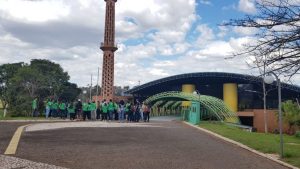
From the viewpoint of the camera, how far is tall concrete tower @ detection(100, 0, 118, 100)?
208 ft

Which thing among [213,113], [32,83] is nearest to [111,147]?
[213,113]

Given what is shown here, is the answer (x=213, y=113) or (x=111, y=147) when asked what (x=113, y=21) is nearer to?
(x=213, y=113)

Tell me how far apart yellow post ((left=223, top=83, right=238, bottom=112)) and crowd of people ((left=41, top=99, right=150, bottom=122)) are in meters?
34.5

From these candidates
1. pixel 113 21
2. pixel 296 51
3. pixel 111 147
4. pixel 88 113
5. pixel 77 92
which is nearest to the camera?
pixel 296 51

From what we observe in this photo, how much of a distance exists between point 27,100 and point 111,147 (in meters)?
31.4

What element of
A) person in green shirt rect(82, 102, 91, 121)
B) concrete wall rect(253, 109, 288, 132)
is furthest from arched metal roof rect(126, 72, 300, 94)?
person in green shirt rect(82, 102, 91, 121)

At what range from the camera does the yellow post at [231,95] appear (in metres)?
62.9

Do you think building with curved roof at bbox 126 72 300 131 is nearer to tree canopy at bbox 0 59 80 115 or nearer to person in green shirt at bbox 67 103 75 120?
tree canopy at bbox 0 59 80 115

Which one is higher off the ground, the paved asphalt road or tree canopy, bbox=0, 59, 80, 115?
tree canopy, bbox=0, 59, 80, 115

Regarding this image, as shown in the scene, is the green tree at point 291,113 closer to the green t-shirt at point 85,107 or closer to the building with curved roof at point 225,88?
the green t-shirt at point 85,107

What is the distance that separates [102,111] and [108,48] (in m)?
35.3

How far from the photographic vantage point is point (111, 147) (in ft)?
38.7

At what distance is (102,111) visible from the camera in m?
29.3

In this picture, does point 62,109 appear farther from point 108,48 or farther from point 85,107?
point 108,48
